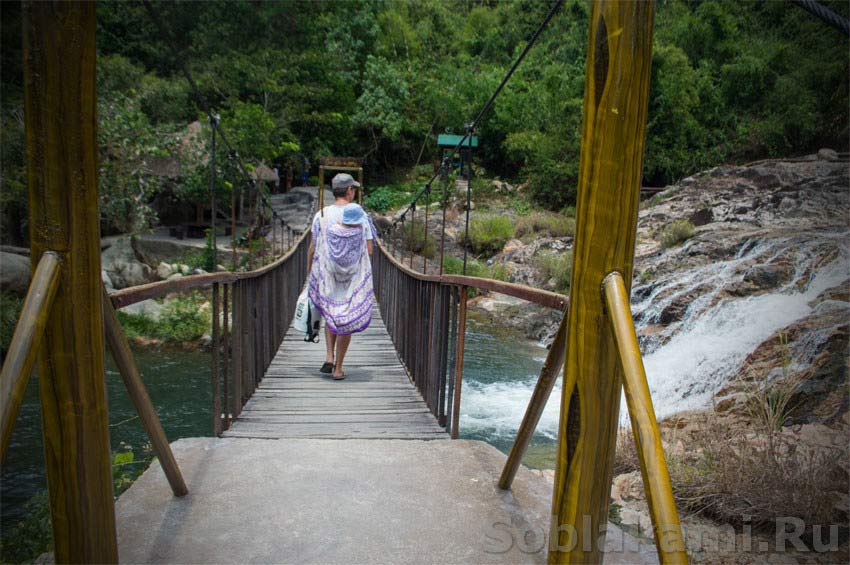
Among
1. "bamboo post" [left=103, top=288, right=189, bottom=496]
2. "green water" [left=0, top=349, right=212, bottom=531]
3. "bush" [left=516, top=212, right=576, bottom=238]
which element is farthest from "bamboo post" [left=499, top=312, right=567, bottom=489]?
"bush" [left=516, top=212, right=576, bottom=238]

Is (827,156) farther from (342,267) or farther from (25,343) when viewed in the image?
(25,343)

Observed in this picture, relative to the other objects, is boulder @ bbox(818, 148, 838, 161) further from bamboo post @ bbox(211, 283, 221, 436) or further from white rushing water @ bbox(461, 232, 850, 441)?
bamboo post @ bbox(211, 283, 221, 436)

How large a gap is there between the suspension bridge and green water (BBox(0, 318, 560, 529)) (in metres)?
2.69

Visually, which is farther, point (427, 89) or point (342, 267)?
point (427, 89)

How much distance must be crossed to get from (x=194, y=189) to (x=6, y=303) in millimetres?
4607

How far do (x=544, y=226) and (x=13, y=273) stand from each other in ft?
31.0

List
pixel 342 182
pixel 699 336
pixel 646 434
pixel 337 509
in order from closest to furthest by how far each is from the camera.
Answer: pixel 646 434 < pixel 337 509 < pixel 342 182 < pixel 699 336

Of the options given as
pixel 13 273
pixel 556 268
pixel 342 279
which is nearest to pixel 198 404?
pixel 13 273

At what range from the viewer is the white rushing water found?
17.2ft

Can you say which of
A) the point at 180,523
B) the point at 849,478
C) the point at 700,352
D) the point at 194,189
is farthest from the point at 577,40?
the point at 180,523

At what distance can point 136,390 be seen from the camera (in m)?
1.38

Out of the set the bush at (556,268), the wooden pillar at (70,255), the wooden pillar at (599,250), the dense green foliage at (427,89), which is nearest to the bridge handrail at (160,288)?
the wooden pillar at (70,255)

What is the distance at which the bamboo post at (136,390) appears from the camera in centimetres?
122

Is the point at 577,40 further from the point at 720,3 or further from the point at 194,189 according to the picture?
the point at 194,189
